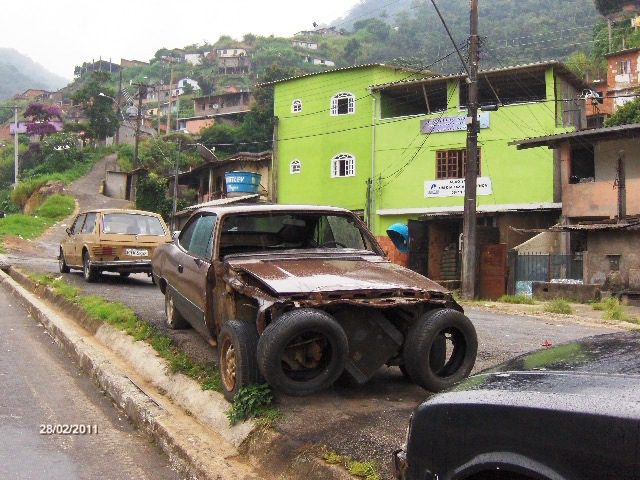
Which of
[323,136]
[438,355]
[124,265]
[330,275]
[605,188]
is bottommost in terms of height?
[438,355]

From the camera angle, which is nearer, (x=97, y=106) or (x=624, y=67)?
(x=624, y=67)

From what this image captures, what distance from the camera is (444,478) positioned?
2.56 meters

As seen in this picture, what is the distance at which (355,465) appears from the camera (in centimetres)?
358

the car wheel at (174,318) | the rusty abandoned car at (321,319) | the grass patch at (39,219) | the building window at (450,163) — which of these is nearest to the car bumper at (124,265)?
the car wheel at (174,318)

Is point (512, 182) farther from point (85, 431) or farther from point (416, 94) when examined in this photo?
point (85, 431)

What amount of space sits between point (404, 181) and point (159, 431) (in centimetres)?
2818

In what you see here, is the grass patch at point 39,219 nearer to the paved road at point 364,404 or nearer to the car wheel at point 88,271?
the car wheel at point 88,271

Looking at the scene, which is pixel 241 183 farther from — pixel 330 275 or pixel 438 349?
pixel 438 349

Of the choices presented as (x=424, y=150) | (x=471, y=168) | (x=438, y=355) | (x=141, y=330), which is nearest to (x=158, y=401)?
(x=141, y=330)

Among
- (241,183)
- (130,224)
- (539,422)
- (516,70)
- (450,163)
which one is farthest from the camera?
(241,183)

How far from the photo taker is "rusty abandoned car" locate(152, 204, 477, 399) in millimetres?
4547

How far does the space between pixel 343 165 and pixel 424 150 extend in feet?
19.0

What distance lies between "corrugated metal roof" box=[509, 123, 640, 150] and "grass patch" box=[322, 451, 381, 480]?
20643 millimetres
